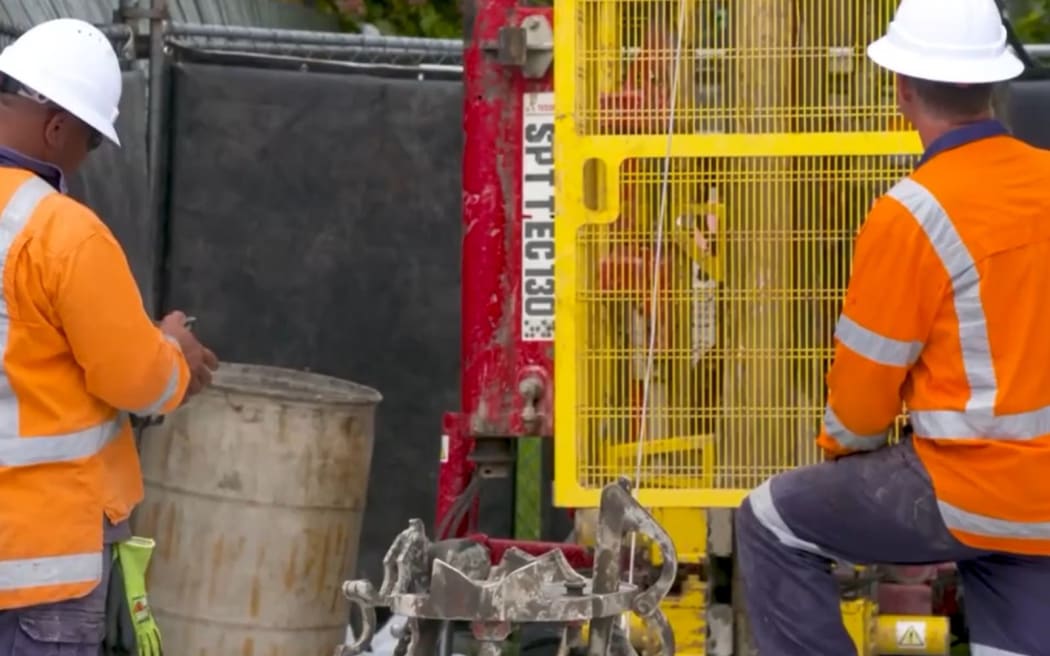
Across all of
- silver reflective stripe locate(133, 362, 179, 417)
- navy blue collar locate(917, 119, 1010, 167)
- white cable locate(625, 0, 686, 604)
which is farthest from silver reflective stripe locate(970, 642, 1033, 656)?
silver reflective stripe locate(133, 362, 179, 417)

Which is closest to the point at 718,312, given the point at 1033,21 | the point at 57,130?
the point at 57,130

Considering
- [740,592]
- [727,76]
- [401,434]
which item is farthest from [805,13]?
[401,434]

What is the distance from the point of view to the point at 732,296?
5.02m

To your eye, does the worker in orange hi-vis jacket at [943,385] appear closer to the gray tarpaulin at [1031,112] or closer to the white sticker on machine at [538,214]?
the white sticker on machine at [538,214]

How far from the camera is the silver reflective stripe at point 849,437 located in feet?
14.8

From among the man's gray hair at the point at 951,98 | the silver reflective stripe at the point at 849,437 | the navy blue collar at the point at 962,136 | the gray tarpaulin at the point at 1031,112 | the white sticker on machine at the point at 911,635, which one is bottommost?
the white sticker on machine at the point at 911,635

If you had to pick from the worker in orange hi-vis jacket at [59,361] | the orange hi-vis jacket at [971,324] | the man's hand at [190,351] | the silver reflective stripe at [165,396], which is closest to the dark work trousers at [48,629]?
the worker in orange hi-vis jacket at [59,361]

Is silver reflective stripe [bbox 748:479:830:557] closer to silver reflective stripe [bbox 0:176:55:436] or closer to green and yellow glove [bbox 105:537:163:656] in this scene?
green and yellow glove [bbox 105:537:163:656]

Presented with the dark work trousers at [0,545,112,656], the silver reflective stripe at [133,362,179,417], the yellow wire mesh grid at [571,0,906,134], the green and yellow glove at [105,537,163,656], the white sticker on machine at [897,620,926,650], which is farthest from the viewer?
the white sticker on machine at [897,620,926,650]

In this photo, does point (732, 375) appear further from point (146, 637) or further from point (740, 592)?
point (146, 637)

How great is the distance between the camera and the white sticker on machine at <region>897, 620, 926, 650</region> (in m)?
5.23

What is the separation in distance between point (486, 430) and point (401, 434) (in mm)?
1905

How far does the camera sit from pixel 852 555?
4.55 meters

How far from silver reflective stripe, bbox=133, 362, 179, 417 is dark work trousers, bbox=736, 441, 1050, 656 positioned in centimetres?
132
